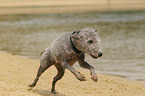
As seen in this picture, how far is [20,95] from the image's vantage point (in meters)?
6.02

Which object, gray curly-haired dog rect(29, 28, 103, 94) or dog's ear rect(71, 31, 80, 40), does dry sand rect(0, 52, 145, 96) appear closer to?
gray curly-haired dog rect(29, 28, 103, 94)

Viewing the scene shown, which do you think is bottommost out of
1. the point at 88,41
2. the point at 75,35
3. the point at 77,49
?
the point at 77,49

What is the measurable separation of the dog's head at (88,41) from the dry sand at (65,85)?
5.51 ft

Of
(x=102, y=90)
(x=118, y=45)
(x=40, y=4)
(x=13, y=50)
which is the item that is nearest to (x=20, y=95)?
(x=102, y=90)

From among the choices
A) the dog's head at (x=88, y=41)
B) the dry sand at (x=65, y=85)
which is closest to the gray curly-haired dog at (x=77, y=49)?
the dog's head at (x=88, y=41)

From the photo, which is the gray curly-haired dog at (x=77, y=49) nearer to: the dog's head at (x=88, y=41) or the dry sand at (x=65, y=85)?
the dog's head at (x=88, y=41)

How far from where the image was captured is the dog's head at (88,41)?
5.41 meters

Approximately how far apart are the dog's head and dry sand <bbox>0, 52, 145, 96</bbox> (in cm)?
168

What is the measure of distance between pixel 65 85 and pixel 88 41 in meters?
2.68

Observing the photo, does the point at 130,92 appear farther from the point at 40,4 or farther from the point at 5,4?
the point at 40,4

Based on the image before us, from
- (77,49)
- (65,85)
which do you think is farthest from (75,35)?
(65,85)

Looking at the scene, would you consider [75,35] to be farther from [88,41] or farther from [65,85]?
[65,85]

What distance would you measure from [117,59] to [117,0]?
278 feet

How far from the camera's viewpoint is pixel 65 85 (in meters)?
7.89
